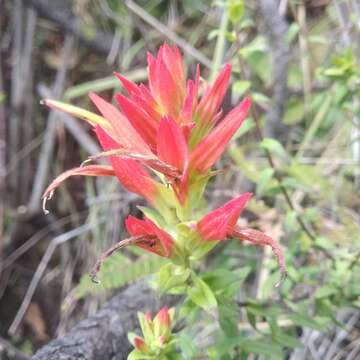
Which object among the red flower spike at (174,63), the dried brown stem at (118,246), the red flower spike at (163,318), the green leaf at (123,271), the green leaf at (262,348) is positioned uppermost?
the red flower spike at (174,63)

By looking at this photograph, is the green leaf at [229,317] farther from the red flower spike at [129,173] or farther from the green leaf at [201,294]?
the red flower spike at [129,173]

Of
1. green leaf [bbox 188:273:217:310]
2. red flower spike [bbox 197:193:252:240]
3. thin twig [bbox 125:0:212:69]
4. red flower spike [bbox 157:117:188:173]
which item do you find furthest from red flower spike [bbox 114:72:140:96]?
thin twig [bbox 125:0:212:69]

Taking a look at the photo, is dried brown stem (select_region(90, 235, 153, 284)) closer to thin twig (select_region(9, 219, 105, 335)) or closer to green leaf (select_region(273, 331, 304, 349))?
green leaf (select_region(273, 331, 304, 349))

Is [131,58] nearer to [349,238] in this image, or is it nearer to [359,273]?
[349,238]

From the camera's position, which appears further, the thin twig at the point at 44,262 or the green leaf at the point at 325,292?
the thin twig at the point at 44,262

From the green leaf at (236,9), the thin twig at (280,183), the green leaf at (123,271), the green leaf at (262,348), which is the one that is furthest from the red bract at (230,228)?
the green leaf at (123,271)

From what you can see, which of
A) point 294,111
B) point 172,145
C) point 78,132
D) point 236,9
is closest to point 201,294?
point 172,145

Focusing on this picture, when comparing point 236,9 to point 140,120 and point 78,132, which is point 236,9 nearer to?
point 140,120
